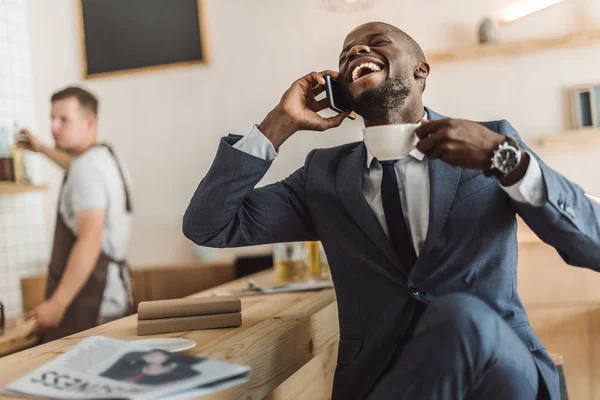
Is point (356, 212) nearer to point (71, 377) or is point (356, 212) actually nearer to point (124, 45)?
point (71, 377)

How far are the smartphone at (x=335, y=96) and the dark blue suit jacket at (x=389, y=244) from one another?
0.11 m

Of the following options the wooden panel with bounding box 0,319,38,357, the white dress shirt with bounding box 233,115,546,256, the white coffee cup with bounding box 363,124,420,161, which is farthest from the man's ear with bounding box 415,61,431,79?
the wooden panel with bounding box 0,319,38,357

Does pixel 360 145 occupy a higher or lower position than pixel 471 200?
higher

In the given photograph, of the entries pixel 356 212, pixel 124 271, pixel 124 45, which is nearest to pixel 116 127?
pixel 124 45

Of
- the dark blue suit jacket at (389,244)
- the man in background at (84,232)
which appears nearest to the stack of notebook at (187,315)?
the dark blue suit jacket at (389,244)

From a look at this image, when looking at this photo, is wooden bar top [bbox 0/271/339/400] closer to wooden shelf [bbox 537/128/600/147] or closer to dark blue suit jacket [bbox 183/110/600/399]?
dark blue suit jacket [bbox 183/110/600/399]

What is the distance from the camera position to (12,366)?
3.91 ft

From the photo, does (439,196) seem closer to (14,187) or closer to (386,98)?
(386,98)

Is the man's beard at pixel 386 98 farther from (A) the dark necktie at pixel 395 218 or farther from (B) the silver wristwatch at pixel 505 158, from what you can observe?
(B) the silver wristwatch at pixel 505 158

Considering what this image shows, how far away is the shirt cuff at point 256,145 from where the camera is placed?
141cm

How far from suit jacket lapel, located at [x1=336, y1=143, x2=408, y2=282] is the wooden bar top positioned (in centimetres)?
31

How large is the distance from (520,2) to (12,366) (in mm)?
2565

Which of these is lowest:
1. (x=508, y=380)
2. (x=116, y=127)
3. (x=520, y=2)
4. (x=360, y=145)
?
(x=508, y=380)

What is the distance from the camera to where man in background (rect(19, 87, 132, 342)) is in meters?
2.52
